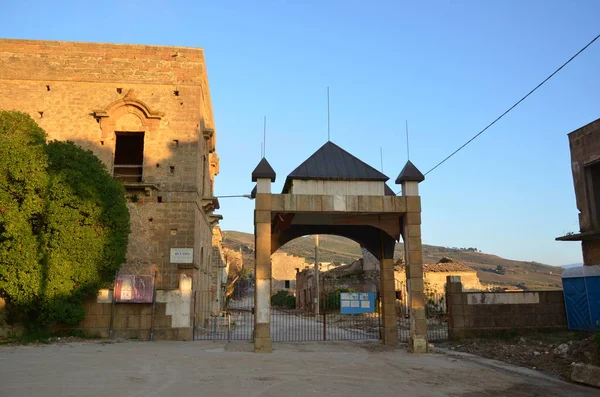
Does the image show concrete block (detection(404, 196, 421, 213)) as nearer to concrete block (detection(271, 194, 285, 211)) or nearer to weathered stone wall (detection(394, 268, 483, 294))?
concrete block (detection(271, 194, 285, 211))

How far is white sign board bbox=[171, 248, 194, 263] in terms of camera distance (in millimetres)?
18922

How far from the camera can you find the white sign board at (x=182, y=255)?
1892cm

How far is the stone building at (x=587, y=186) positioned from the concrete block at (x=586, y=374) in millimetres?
11192

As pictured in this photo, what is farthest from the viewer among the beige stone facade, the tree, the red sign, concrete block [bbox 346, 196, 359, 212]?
the beige stone facade

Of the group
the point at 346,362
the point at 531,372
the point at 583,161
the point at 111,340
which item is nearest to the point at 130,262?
the point at 111,340

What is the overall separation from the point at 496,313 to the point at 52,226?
15874mm

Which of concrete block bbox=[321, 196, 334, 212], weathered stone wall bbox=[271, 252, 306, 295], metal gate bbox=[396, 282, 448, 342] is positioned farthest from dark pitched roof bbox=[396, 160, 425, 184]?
weathered stone wall bbox=[271, 252, 306, 295]

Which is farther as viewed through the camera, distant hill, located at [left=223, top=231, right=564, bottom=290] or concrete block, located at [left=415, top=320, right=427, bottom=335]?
distant hill, located at [left=223, top=231, right=564, bottom=290]

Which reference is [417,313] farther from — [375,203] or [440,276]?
[440,276]

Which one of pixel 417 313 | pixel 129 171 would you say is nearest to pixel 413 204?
pixel 417 313

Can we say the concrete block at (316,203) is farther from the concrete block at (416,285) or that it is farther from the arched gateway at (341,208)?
the concrete block at (416,285)

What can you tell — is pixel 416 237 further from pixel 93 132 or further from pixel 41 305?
pixel 93 132

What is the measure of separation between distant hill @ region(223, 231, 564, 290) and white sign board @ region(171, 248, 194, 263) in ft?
176

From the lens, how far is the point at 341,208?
1495 cm
